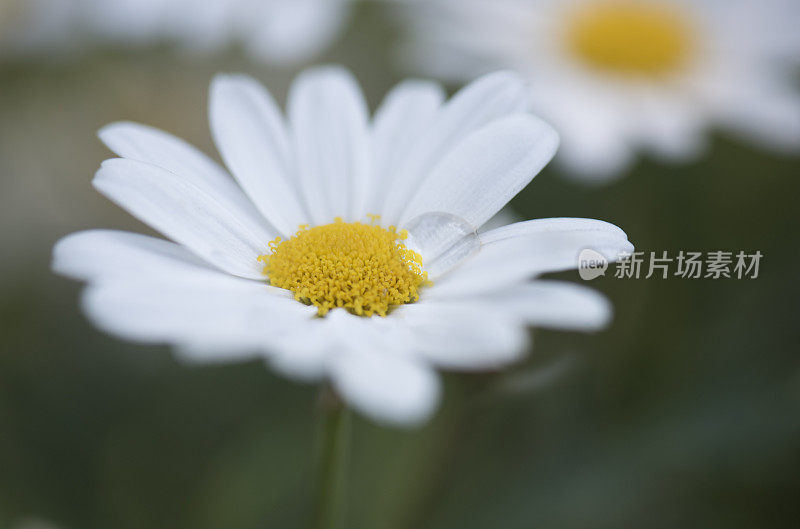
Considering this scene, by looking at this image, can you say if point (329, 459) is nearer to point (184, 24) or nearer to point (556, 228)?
point (556, 228)

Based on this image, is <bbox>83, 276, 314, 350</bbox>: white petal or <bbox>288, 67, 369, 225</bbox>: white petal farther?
<bbox>288, 67, 369, 225</bbox>: white petal

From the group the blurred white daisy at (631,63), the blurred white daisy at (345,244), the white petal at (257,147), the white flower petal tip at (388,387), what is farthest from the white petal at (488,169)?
the blurred white daisy at (631,63)

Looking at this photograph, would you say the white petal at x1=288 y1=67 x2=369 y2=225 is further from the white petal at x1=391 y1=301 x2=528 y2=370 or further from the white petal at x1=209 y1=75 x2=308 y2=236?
the white petal at x1=391 y1=301 x2=528 y2=370

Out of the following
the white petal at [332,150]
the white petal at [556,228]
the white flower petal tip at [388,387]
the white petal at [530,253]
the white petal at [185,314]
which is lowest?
the white flower petal tip at [388,387]

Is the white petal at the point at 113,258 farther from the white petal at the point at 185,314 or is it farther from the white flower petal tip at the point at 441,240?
the white flower petal tip at the point at 441,240

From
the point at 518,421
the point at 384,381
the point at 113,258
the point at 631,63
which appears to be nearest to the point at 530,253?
the point at 384,381

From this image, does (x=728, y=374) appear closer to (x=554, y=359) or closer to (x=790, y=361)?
(x=790, y=361)

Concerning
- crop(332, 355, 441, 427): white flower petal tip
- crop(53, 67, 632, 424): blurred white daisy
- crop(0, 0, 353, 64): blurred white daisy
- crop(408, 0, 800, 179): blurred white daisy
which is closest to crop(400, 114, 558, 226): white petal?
crop(53, 67, 632, 424): blurred white daisy
